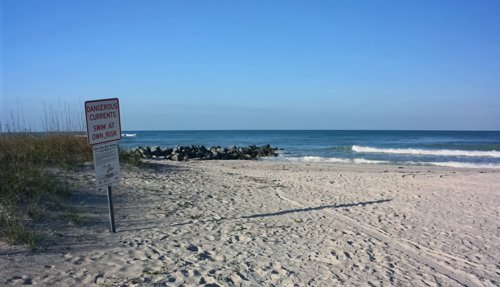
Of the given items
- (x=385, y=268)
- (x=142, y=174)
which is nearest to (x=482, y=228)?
(x=385, y=268)

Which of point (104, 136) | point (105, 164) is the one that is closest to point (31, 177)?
point (105, 164)

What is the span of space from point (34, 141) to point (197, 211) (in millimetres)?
5439

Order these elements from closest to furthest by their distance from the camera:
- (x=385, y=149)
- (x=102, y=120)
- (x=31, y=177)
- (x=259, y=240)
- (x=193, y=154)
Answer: (x=102, y=120), (x=259, y=240), (x=31, y=177), (x=193, y=154), (x=385, y=149)

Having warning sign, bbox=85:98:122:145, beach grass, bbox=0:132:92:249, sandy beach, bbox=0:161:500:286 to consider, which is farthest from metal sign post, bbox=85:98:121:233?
beach grass, bbox=0:132:92:249

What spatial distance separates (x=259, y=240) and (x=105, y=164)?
2710mm

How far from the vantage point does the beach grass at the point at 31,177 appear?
5059 mm

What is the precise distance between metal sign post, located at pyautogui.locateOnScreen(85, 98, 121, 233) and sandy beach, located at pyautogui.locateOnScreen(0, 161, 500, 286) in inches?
35.8

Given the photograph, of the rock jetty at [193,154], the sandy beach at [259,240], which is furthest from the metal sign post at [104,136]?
the rock jetty at [193,154]

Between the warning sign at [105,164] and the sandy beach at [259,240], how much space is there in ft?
2.73

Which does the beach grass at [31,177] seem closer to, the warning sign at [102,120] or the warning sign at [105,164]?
the warning sign at [105,164]

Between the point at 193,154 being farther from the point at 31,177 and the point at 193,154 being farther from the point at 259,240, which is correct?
the point at 259,240

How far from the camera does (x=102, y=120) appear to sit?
5.32 m

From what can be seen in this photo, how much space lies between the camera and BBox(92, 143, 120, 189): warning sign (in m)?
5.33

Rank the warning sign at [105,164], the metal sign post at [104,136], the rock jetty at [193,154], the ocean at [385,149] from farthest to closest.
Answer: the rock jetty at [193,154] → the ocean at [385,149] → the warning sign at [105,164] → the metal sign post at [104,136]
